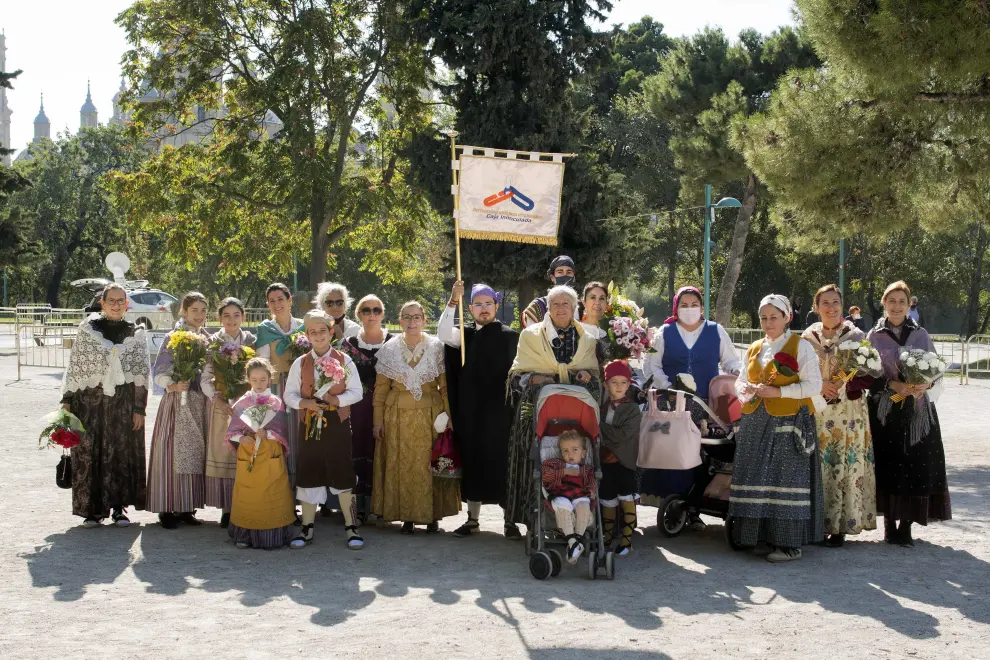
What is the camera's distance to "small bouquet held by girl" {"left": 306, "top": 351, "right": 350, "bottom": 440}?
745 cm

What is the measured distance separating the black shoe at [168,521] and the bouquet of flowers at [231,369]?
1.04m

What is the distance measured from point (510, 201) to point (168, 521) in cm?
363

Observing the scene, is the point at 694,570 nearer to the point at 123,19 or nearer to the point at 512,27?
the point at 512,27

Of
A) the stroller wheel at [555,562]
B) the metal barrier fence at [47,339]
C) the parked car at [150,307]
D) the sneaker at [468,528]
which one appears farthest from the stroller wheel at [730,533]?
the parked car at [150,307]

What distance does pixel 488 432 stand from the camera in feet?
25.7

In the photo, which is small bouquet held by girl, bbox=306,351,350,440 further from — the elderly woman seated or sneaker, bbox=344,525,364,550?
the elderly woman seated

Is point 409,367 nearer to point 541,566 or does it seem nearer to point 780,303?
point 541,566

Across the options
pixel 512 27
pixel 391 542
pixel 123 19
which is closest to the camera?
pixel 391 542

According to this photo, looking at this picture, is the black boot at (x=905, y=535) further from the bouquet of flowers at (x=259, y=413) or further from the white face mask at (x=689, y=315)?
the bouquet of flowers at (x=259, y=413)

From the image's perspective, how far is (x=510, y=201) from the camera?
25.8 ft

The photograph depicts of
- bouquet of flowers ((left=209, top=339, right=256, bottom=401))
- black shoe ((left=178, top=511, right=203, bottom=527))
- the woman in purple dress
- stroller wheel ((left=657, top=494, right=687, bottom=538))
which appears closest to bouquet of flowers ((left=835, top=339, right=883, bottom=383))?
stroller wheel ((left=657, top=494, right=687, bottom=538))

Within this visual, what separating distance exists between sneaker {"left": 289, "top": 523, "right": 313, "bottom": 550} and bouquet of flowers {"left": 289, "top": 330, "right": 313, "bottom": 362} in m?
1.27

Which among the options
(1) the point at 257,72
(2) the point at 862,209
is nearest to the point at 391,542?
(2) the point at 862,209

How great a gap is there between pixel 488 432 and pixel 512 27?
17.7 metres
